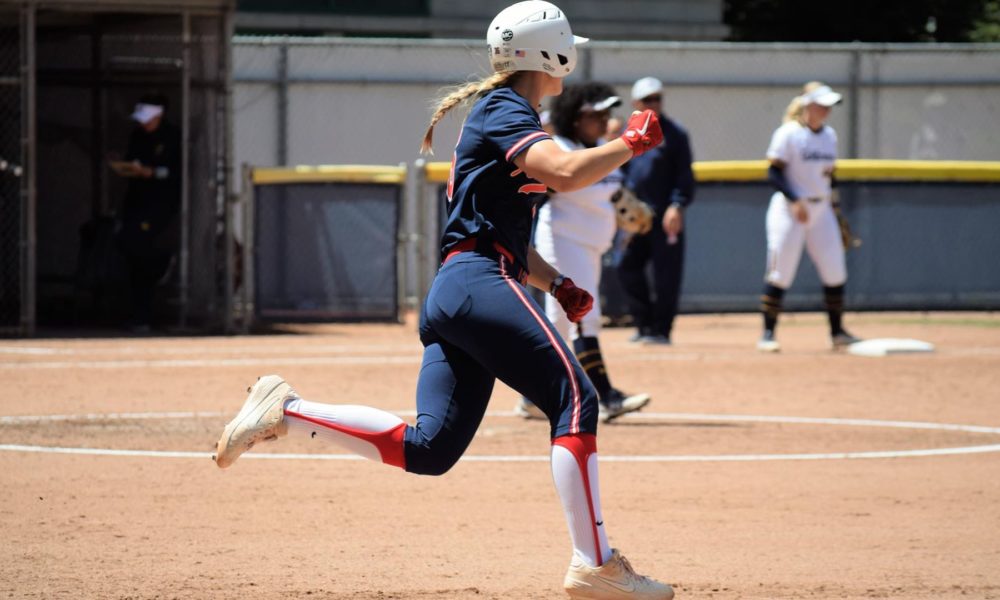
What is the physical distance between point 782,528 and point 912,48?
1541cm

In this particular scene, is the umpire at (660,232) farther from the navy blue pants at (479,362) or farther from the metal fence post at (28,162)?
the navy blue pants at (479,362)

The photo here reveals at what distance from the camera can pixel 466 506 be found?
7.37 m

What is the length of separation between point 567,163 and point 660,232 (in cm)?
1083

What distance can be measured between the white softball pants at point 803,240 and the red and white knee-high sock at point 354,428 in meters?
9.34

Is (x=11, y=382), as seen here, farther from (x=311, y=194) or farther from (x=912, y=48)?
(x=912, y=48)

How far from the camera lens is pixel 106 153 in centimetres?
1777

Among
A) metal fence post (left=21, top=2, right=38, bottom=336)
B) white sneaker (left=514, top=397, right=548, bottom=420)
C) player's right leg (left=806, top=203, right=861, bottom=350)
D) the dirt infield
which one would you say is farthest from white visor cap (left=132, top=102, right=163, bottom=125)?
white sneaker (left=514, top=397, right=548, bottom=420)

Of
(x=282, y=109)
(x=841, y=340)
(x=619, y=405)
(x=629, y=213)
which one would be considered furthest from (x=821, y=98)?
(x=282, y=109)

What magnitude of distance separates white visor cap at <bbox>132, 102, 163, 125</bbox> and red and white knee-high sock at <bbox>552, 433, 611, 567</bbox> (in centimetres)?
1204

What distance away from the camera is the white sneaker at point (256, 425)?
534cm

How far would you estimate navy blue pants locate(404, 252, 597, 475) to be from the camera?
5.04 metres

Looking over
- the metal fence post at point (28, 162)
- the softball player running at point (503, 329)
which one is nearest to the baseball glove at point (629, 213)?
the softball player running at point (503, 329)

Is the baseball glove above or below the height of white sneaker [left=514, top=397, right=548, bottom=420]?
above

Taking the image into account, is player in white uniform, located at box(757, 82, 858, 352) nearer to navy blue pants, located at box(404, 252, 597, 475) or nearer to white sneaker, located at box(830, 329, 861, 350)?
white sneaker, located at box(830, 329, 861, 350)
